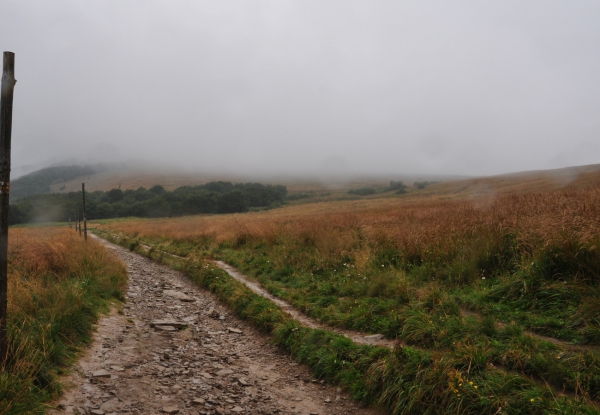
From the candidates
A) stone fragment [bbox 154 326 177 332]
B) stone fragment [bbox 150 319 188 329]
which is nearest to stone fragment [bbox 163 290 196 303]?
stone fragment [bbox 150 319 188 329]

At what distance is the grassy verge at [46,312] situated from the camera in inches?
172

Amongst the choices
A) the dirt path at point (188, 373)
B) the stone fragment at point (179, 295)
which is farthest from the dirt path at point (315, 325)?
the stone fragment at point (179, 295)

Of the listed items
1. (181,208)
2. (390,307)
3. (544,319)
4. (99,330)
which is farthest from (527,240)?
(181,208)

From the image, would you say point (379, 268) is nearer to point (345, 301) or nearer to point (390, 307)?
point (345, 301)

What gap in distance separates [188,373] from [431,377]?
12.6ft

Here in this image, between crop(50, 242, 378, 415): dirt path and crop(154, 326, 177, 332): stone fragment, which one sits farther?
crop(154, 326, 177, 332): stone fragment

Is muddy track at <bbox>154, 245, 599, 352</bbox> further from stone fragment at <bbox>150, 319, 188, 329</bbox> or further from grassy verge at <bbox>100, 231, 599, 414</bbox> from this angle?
stone fragment at <bbox>150, 319, 188, 329</bbox>

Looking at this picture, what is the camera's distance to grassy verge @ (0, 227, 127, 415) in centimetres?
437

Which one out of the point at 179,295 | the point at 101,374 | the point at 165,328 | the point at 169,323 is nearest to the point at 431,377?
the point at 101,374

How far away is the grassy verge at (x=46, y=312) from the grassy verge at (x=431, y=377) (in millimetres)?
3778

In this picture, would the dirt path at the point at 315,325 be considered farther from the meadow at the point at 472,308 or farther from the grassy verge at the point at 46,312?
→ the grassy verge at the point at 46,312

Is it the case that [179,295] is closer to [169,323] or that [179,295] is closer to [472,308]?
[169,323]

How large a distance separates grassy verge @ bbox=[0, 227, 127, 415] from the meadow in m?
3.67

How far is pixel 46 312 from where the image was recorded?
654cm
